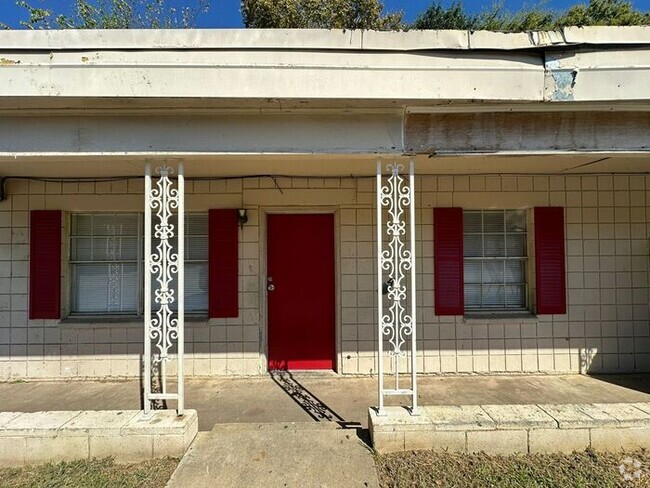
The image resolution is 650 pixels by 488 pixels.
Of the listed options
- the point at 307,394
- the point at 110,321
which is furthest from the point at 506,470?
the point at 110,321

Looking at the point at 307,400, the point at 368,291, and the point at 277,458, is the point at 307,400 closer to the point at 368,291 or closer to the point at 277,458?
the point at 277,458

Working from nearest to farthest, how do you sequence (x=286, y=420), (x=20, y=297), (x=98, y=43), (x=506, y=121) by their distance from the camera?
(x=98, y=43) < (x=506, y=121) < (x=286, y=420) < (x=20, y=297)

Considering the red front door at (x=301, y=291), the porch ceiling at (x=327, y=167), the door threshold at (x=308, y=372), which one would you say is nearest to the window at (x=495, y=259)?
the porch ceiling at (x=327, y=167)

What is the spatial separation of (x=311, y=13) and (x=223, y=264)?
1111cm

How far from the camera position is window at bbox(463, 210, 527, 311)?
5465 millimetres

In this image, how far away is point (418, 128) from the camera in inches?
137

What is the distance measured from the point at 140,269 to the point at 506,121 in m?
4.60

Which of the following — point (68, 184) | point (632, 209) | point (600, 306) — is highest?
point (68, 184)

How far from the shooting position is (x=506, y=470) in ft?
10.2

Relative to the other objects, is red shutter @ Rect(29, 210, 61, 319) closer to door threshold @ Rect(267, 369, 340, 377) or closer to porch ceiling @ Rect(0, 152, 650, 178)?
porch ceiling @ Rect(0, 152, 650, 178)

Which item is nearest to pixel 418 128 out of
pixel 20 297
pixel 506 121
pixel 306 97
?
pixel 506 121

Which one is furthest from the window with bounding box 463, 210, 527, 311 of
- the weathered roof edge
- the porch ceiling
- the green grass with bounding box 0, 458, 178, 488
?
the green grass with bounding box 0, 458, 178, 488

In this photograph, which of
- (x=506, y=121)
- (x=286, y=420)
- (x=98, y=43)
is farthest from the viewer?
(x=286, y=420)

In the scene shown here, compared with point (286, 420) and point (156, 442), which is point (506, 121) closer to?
point (286, 420)
